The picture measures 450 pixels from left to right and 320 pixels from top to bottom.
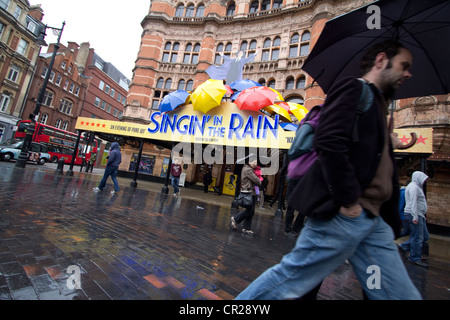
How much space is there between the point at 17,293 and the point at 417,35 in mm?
4901

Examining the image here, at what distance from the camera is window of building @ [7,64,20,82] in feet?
85.3

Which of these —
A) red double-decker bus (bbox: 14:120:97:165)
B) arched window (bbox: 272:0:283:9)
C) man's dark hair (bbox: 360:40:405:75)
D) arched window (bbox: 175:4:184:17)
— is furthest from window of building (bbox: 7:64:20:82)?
man's dark hair (bbox: 360:40:405:75)

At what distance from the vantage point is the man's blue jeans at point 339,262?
1198 millimetres

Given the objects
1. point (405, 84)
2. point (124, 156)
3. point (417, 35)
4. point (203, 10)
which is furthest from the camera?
point (203, 10)

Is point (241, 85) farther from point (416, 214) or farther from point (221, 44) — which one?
point (221, 44)

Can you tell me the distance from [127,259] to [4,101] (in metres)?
35.1

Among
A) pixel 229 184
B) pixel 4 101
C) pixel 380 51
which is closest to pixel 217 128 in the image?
pixel 229 184

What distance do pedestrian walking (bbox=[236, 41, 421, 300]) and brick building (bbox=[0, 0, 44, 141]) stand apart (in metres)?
35.6

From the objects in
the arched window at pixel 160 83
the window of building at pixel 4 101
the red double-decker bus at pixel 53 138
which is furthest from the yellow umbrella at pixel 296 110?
the window of building at pixel 4 101

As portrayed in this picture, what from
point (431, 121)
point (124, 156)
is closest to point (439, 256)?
point (431, 121)

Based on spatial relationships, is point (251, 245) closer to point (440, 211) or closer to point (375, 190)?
point (375, 190)

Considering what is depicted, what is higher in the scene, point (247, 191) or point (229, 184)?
point (229, 184)

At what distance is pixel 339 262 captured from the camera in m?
1.24
